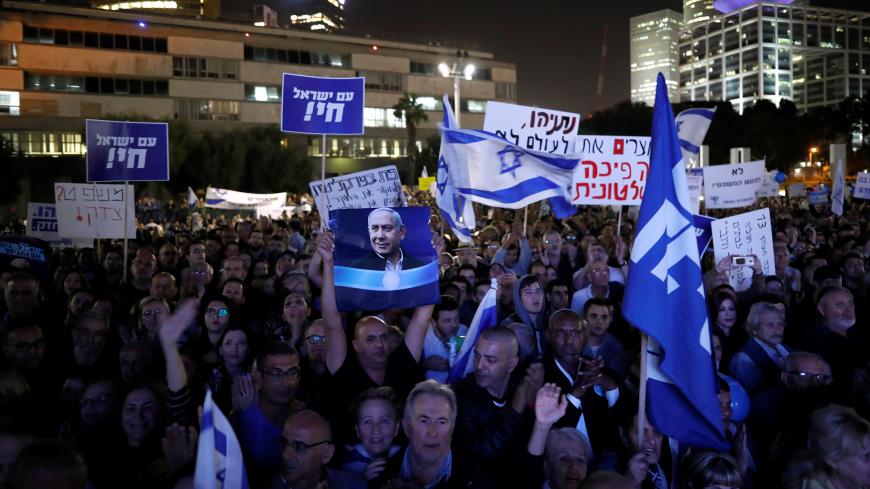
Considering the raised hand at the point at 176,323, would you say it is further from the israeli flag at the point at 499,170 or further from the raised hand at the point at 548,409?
the israeli flag at the point at 499,170

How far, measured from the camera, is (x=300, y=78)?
9375 millimetres

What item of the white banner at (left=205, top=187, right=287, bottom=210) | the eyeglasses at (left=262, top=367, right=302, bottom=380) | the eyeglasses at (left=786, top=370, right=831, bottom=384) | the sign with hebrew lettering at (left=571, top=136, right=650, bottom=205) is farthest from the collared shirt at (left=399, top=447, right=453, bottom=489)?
the white banner at (left=205, top=187, right=287, bottom=210)

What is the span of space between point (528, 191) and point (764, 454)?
4.67m

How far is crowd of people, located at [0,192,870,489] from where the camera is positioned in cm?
347

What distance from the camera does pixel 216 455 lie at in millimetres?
2955

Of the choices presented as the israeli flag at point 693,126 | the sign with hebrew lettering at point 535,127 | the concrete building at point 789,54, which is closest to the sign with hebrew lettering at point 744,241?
the sign with hebrew lettering at point 535,127

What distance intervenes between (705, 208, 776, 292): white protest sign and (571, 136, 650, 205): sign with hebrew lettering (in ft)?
4.29

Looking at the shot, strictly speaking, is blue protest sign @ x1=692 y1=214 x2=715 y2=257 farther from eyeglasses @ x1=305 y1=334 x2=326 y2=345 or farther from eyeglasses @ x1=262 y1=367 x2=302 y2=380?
eyeglasses @ x1=262 y1=367 x2=302 y2=380

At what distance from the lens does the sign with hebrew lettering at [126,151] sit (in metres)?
9.84

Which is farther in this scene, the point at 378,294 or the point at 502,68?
the point at 502,68

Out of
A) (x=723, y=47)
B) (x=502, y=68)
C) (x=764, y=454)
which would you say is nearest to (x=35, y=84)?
(x=502, y=68)

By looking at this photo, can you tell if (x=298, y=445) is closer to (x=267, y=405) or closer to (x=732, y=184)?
(x=267, y=405)

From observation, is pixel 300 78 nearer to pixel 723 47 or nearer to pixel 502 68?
pixel 502 68

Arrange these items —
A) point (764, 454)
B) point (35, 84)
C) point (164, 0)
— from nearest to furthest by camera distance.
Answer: point (764, 454), point (35, 84), point (164, 0)
